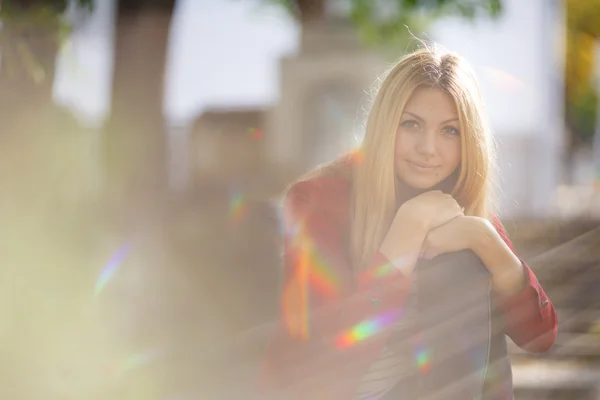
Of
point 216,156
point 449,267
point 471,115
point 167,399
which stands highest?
point 471,115

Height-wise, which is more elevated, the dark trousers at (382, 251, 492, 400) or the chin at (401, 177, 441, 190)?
the chin at (401, 177, 441, 190)

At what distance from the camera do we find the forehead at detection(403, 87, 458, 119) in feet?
3.86

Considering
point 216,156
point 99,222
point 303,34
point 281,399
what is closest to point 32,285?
point 99,222

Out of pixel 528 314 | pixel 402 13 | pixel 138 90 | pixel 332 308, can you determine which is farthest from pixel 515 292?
pixel 402 13

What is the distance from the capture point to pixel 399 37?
282 inches

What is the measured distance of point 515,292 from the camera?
1171 millimetres

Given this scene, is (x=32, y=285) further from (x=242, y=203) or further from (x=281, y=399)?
(x=242, y=203)

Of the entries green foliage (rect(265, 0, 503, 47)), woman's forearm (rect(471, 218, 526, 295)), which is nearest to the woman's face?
woman's forearm (rect(471, 218, 526, 295))

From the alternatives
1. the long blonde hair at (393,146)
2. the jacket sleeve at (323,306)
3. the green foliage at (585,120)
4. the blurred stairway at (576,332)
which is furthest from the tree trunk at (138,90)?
the green foliage at (585,120)

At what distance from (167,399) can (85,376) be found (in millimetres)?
560

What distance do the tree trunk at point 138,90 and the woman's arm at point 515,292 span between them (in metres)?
4.57

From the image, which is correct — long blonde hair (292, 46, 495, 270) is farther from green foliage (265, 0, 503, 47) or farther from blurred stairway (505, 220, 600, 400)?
green foliage (265, 0, 503, 47)

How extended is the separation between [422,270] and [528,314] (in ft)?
0.64

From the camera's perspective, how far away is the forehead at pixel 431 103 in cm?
118
